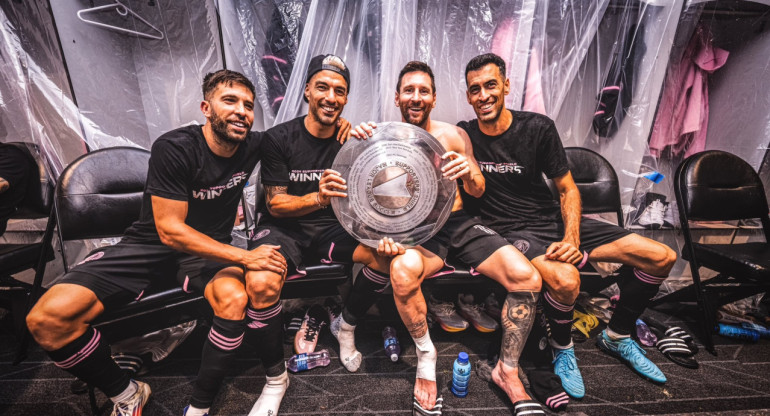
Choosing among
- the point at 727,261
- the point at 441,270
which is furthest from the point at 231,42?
the point at 727,261

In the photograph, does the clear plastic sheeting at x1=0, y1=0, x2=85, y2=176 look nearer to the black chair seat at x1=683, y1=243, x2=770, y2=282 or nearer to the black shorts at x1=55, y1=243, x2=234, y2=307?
the black shorts at x1=55, y1=243, x2=234, y2=307

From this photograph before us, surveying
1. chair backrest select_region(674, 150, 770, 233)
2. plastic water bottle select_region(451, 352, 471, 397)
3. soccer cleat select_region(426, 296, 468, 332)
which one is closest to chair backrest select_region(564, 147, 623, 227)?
chair backrest select_region(674, 150, 770, 233)

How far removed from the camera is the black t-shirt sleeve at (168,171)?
4.61ft

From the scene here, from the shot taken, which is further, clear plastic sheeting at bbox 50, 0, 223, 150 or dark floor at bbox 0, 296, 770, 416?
clear plastic sheeting at bbox 50, 0, 223, 150

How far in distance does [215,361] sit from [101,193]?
1.23 metres

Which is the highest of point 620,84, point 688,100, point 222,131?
point 620,84

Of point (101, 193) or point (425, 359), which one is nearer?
point (425, 359)

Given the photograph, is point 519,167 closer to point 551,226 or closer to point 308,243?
point 551,226

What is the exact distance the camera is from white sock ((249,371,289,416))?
136 centimetres

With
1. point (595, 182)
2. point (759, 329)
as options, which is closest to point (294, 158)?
point (595, 182)

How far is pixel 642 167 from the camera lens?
7.72 ft

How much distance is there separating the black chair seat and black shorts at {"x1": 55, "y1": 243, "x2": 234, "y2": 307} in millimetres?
2702

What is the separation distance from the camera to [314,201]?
5.44 feet

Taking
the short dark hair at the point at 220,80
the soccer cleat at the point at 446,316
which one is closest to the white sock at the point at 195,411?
the soccer cleat at the point at 446,316
